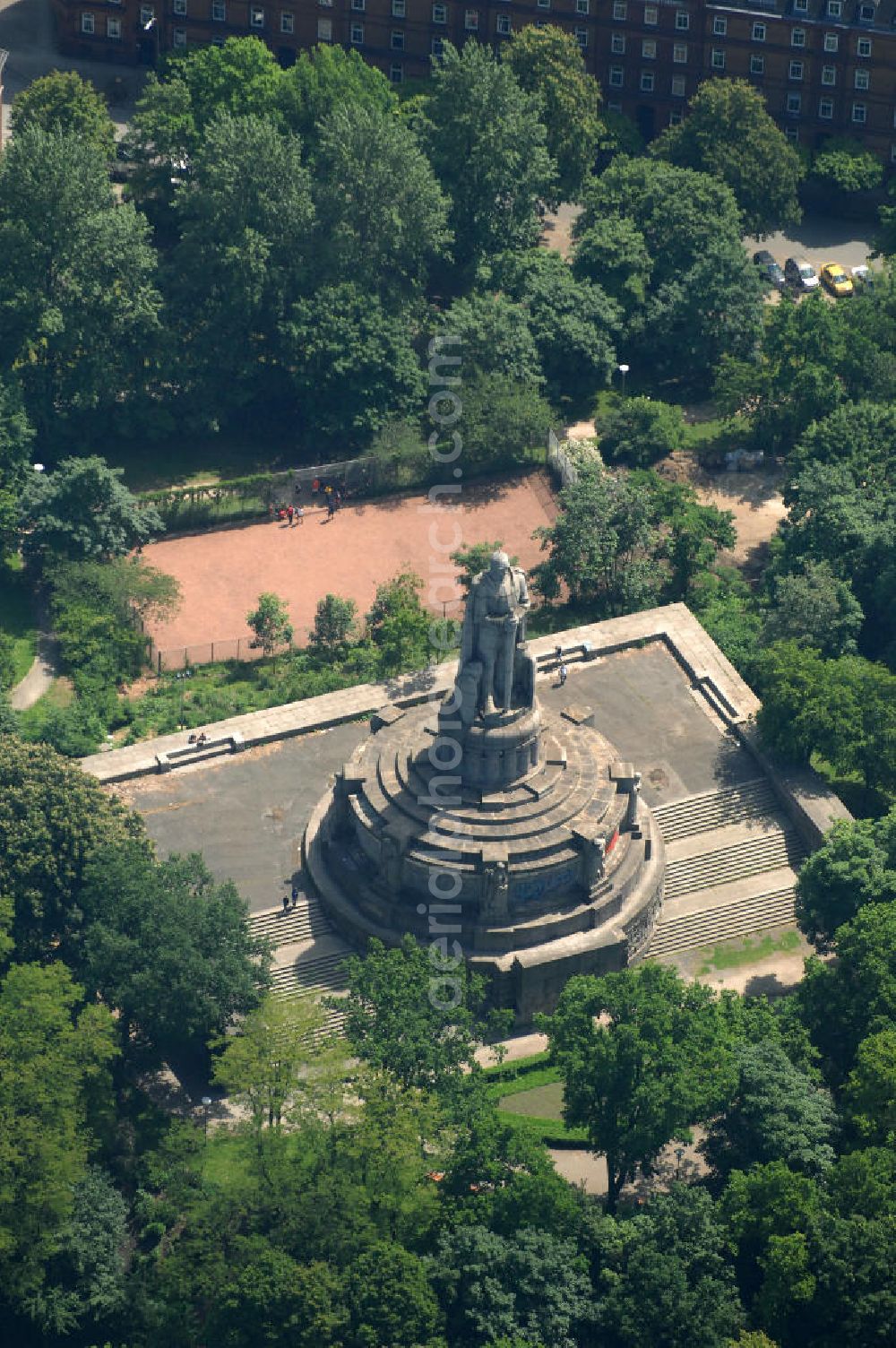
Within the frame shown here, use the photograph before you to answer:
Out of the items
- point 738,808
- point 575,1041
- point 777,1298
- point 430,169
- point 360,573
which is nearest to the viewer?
point 777,1298

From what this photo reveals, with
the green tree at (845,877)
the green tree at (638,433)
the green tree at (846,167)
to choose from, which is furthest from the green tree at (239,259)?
the green tree at (845,877)

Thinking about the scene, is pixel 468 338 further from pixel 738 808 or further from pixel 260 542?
pixel 738 808

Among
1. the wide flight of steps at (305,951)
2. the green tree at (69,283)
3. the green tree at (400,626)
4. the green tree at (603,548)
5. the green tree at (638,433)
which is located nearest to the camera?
the wide flight of steps at (305,951)

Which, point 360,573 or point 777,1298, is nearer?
point 777,1298

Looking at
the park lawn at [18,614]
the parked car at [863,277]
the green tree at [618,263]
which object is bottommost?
the park lawn at [18,614]

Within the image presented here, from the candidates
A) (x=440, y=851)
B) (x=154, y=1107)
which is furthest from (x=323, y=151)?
(x=154, y=1107)

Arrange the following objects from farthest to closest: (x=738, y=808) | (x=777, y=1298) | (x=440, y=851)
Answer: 1. (x=738, y=808)
2. (x=440, y=851)
3. (x=777, y=1298)

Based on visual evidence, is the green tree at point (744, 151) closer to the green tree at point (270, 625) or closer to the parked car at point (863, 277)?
the parked car at point (863, 277)
